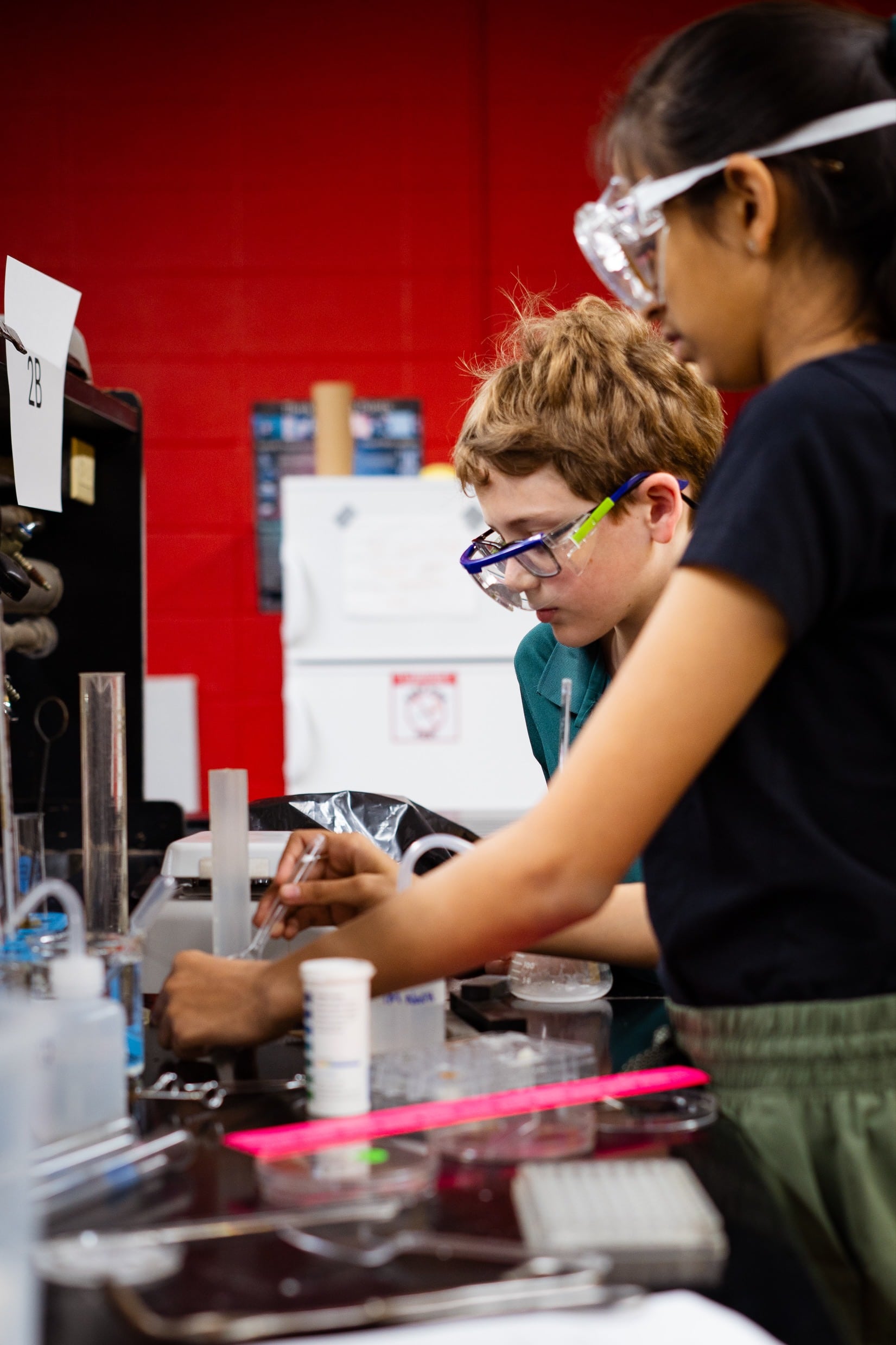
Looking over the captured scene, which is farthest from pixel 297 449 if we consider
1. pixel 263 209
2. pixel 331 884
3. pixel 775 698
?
pixel 775 698

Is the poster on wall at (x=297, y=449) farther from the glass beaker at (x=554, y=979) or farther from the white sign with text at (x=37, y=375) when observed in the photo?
the glass beaker at (x=554, y=979)

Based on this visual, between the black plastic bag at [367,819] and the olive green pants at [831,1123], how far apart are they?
609 mm

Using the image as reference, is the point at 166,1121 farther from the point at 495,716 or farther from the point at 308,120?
the point at 308,120

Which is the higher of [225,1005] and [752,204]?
[752,204]

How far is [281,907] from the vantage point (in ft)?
3.87

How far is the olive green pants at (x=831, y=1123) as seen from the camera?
2.83ft

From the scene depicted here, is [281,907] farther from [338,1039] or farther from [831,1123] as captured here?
[831,1123]

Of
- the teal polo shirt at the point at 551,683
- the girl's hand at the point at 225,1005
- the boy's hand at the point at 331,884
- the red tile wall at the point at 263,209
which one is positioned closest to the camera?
the girl's hand at the point at 225,1005

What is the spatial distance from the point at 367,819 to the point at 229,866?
0.32 meters

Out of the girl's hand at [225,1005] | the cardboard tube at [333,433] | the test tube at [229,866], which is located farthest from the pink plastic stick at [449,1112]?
the cardboard tube at [333,433]

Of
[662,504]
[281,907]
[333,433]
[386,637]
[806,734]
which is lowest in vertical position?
[281,907]

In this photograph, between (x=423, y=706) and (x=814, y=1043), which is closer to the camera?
(x=814, y=1043)

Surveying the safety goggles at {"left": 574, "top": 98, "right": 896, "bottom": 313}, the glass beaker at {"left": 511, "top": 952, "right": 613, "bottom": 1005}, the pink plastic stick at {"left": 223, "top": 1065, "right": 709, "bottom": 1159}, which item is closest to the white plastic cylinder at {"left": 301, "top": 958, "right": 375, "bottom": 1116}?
the pink plastic stick at {"left": 223, "top": 1065, "right": 709, "bottom": 1159}

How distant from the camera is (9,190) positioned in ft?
13.5
